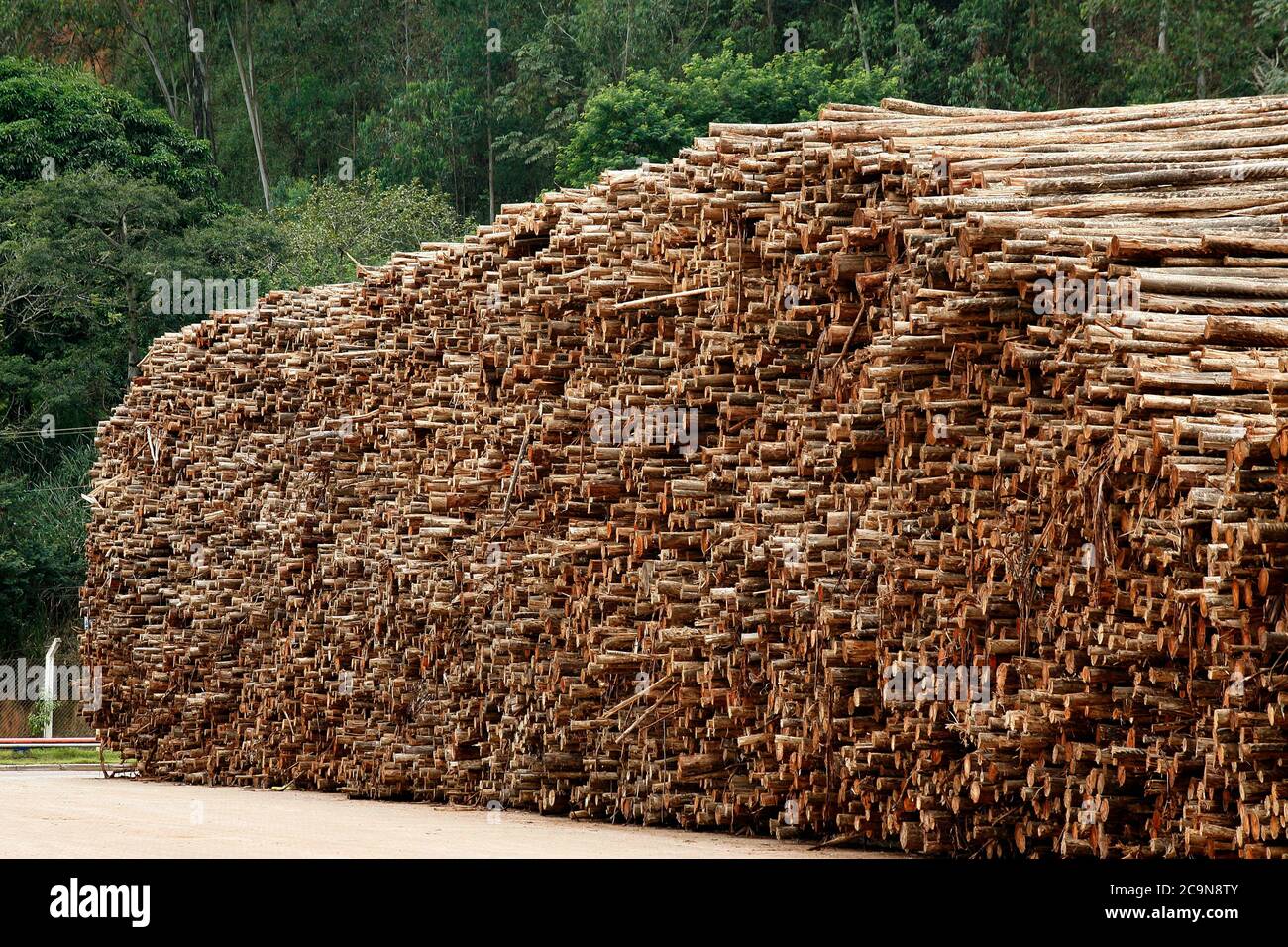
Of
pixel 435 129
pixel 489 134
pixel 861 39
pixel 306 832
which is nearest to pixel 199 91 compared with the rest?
pixel 435 129

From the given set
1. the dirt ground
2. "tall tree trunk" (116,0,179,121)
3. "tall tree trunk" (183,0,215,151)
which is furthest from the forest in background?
the dirt ground

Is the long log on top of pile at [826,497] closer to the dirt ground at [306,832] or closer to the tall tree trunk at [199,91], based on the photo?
the dirt ground at [306,832]

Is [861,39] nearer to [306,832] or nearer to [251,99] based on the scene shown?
[251,99]

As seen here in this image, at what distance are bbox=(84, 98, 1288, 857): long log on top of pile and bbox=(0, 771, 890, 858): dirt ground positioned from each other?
0.41 meters

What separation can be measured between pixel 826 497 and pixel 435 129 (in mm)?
39960

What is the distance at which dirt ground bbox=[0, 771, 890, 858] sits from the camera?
10.5 metres

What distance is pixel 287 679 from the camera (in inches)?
684

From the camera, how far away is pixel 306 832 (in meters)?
12.2

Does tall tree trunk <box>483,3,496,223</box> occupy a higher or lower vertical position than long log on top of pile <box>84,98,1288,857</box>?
higher

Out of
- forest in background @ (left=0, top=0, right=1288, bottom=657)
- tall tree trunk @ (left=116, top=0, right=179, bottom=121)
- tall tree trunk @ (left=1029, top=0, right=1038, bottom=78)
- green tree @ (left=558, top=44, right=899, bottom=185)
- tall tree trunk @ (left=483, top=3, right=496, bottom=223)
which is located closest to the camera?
forest in background @ (left=0, top=0, right=1288, bottom=657)

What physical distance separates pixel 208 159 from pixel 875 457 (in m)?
36.8

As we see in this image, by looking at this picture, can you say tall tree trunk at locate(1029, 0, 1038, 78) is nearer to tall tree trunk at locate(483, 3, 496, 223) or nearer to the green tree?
the green tree

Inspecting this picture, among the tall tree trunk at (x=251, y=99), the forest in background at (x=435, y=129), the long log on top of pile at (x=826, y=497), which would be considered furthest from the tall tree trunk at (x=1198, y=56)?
the tall tree trunk at (x=251, y=99)

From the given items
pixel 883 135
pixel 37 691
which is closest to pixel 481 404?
pixel 883 135
